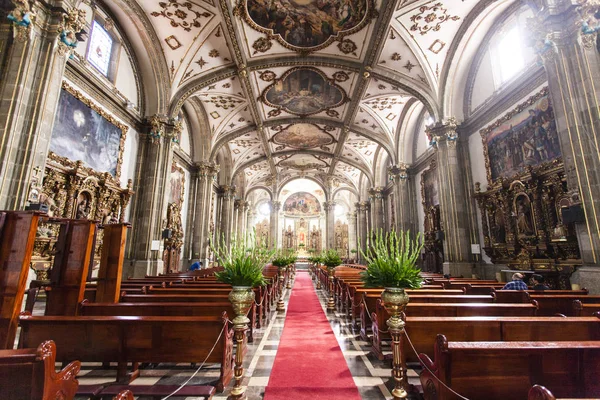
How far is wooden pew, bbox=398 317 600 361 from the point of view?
308cm

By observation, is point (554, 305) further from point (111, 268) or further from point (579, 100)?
point (111, 268)

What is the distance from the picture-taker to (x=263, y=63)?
12.5 m

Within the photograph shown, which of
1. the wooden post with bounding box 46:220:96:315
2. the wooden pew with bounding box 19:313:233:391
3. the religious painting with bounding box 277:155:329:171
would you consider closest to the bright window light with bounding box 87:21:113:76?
the wooden post with bounding box 46:220:96:315

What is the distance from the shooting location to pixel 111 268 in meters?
5.12

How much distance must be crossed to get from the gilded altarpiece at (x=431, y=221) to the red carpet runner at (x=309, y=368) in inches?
383

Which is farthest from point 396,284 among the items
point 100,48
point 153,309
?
point 100,48

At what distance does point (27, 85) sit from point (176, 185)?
360 inches

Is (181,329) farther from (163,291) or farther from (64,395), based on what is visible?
(163,291)

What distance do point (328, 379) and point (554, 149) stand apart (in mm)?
8625

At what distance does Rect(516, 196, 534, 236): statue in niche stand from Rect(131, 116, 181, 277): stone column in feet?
40.6

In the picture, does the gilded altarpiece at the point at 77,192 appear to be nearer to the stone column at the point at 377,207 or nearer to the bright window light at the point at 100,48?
the bright window light at the point at 100,48

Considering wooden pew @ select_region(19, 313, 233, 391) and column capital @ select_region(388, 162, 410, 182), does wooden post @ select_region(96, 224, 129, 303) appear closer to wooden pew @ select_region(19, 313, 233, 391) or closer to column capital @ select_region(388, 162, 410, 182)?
wooden pew @ select_region(19, 313, 233, 391)

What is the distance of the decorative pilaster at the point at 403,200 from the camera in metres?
16.9

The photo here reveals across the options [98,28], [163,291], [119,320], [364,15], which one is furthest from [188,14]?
[119,320]
